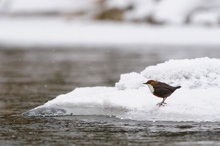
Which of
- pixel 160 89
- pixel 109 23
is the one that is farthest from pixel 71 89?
pixel 109 23

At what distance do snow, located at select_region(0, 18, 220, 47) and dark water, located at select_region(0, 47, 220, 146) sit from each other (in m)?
4.97

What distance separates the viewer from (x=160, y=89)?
13.1 m

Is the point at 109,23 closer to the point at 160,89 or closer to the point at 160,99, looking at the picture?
the point at 160,99

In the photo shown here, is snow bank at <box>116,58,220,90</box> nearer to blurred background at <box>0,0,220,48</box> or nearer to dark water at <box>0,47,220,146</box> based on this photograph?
dark water at <box>0,47,220,146</box>

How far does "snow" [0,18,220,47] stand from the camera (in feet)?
137

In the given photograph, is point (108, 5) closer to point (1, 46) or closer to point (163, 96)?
point (1, 46)

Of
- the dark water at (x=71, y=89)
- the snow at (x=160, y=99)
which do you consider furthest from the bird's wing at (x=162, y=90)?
the dark water at (x=71, y=89)

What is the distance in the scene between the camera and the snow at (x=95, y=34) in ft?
137

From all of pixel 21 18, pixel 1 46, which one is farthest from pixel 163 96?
pixel 21 18

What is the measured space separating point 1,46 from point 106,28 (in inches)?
388

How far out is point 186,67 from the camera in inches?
558

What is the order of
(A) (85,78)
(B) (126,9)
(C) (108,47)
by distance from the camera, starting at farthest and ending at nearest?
(B) (126,9)
(C) (108,47)
(A) (85,78)

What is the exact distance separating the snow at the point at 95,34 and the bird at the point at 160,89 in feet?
82.5

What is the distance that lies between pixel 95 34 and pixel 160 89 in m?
33.7
